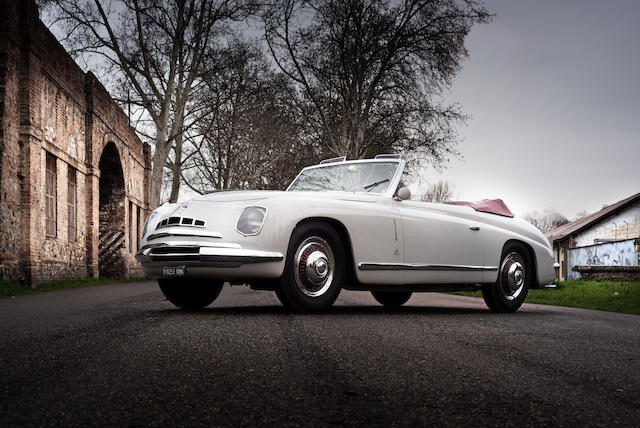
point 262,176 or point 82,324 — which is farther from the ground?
point 262,176

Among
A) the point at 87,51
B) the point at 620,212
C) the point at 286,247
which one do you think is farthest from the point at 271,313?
the point at 620,212

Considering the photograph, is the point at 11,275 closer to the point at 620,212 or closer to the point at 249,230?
the point at 249,230

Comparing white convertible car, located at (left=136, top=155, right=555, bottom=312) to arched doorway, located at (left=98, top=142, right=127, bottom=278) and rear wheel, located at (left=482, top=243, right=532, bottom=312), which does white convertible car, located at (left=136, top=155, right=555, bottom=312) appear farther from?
arched doorway, located at (left=98, top=142, right=127, bottom=278)

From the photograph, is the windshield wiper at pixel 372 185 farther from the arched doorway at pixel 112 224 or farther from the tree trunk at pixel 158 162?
the arched doorway at pixel 112 224

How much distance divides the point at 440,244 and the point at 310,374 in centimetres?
393

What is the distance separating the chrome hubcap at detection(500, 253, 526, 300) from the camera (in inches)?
293

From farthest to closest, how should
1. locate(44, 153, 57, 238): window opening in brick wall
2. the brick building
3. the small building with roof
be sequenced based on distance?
the small building with roof, locate(44, 153, 57, 238): window opening in brick wall, the brick building

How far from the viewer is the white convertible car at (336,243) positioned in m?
5.50

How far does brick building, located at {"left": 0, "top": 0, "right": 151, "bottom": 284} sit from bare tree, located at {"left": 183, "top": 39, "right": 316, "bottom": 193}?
410 cm

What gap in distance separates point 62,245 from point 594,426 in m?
17.5

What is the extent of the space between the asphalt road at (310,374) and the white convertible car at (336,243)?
517 mm

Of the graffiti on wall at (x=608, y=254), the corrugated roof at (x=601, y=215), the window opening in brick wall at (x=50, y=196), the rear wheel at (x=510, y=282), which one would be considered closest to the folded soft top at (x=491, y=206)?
the rear wheel at (x=510, y=282)

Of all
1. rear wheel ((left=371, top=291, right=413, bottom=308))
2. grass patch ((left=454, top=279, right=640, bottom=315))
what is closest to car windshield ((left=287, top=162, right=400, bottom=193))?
rear wheel ((left=371, top=291, right=413, bottom=308))

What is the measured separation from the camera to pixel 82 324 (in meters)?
5.24
